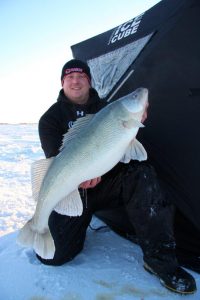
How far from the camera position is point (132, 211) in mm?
3158

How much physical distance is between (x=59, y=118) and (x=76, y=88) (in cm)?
35

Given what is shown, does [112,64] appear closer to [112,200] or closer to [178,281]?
[112,200]

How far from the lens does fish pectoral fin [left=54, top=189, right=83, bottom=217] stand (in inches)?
118

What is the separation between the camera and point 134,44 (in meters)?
4.28

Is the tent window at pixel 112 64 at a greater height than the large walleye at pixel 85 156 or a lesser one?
greater

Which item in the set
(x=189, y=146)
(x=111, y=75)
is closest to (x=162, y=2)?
(x=111, y=75)

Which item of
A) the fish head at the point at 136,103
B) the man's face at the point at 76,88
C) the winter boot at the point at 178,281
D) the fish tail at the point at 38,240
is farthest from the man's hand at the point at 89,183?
the man's face at the point at 76,88

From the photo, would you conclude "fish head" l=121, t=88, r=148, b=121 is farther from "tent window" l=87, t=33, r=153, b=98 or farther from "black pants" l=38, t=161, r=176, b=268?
"tent window" l=87, t=33, r=153, b=98

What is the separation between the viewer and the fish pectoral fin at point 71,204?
2.99m

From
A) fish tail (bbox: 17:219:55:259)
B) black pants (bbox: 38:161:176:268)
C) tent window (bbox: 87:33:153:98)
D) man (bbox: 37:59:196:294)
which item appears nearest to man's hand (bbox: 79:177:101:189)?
man (bbox: 37:59:196:294)

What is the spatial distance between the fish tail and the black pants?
359 mm

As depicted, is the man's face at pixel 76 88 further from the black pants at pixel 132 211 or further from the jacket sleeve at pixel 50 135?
the black pants at pixel 132 211

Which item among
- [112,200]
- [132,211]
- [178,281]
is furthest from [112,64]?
[178,281]

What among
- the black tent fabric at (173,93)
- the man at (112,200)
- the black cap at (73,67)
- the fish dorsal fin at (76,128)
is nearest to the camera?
the fish dorsal fin at (76,128)
